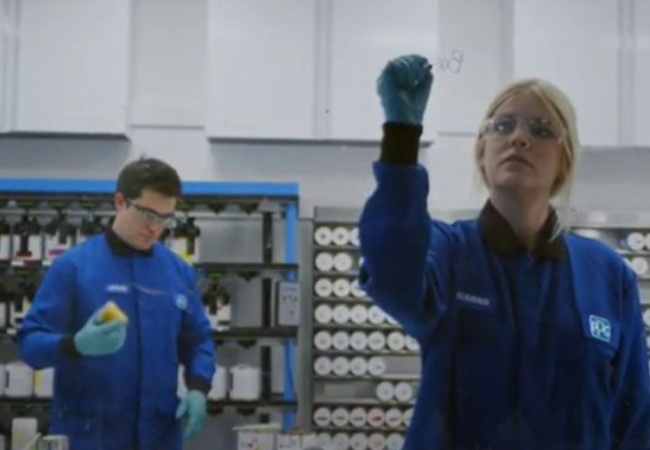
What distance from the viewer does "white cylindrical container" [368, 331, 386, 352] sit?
4.81 metres

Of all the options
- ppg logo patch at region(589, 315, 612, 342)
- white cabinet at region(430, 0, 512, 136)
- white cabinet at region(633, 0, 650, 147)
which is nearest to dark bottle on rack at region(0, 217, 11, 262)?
white cabinet at region(430, 0, 512, 136)

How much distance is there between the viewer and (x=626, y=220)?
4938mm

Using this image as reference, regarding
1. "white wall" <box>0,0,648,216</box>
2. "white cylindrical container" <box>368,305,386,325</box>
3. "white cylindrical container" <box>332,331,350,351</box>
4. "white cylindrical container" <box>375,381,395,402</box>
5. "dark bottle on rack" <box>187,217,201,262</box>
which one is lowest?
"white cylindrical container" <box>375,381,395,402</box>

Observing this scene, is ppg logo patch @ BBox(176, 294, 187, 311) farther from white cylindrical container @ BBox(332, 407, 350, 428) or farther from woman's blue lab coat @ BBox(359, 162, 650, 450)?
white cylindrical container @ BBox(332, 407, 350, 428)

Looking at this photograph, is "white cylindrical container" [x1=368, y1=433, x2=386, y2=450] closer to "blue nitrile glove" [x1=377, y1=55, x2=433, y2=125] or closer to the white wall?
the white wall

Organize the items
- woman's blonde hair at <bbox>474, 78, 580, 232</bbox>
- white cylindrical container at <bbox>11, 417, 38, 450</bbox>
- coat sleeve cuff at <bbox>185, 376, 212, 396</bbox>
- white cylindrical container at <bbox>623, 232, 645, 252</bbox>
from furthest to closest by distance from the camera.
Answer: white cylindrical container at <bbox>623, 232, 645, 252</bbox>
white cylindrical container at <bbox>11, 417, 38, 450</bbox>
coat sleeve cuff at <bbox>185, 376, 212, 396</bbox>
woman's blonde hair at <bbox>474, 78, 580, 232</bbox>

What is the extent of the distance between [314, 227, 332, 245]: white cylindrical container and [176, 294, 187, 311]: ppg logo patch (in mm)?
1930

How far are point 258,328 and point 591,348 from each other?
137 inches

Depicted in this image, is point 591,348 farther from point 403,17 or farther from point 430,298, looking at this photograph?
point 403,17

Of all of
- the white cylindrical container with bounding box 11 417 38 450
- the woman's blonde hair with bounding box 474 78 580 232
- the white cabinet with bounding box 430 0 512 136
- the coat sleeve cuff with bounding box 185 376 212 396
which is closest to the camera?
the woman's blonde hair with bounding box 474 78 580 232

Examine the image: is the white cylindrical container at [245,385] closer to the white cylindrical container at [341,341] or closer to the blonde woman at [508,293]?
the white cylindrical container at [341,341]

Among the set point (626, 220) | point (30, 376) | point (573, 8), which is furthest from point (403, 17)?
point (30, 376)

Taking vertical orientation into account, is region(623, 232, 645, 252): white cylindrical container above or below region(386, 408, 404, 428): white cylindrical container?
above

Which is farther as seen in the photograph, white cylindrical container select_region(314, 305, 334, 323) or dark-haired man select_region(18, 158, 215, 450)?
white cylindrical container select_region(314, 305, 334, 323)
